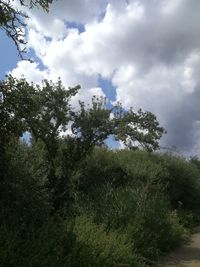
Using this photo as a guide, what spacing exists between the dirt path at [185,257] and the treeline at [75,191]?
0.28m

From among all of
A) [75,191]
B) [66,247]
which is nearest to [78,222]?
[66,247]

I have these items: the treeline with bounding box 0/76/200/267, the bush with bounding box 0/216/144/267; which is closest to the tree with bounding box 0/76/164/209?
the treeline with bounding box 0/76/200/267

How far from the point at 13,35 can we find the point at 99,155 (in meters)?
11.5

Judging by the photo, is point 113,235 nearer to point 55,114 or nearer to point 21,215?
point 21,215

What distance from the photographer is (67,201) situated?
16.6 m

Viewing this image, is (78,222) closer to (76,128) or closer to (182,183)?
(76,128)

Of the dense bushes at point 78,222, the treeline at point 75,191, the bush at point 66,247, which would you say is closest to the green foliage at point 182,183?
the treeline at point 75,191

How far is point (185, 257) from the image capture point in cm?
1350

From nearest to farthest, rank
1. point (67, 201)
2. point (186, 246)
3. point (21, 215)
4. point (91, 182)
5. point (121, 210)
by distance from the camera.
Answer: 1. point (21, 215)
2. point (121, 210)
3. point (186, 246)
4. point (67, 201)
5. point (91, 182)

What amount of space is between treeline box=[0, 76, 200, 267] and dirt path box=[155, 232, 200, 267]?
0.93 ft

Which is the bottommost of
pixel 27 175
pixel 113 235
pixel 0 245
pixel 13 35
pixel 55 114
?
pixel 0 245

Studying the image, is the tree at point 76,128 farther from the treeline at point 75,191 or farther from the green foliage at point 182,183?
the green foliage at point 182,183

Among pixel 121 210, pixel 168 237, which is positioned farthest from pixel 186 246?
pixel 121 210

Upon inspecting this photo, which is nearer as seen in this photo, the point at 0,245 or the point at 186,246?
the point at 0,245
